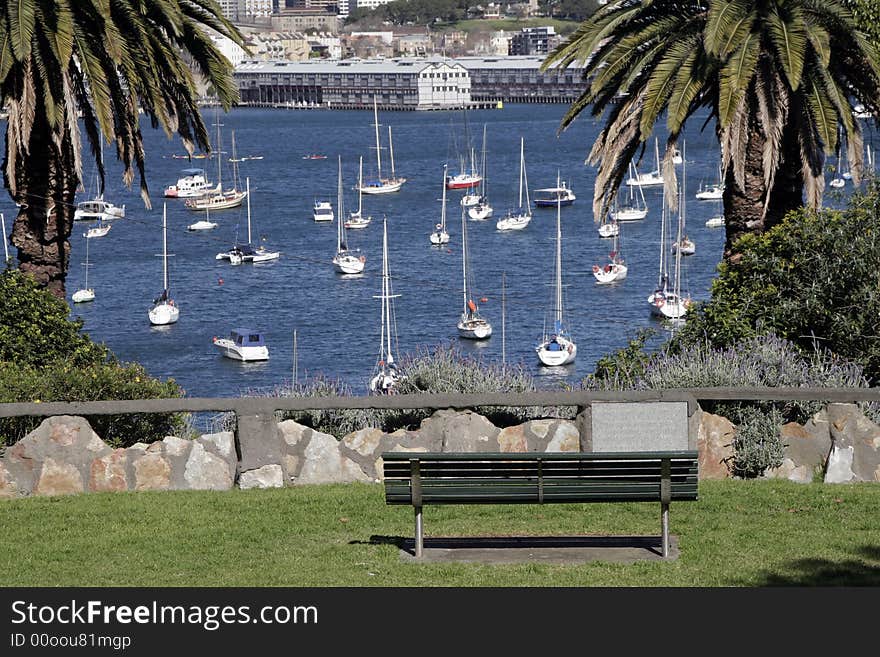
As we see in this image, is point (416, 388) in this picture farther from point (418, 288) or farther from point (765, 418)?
point (418, 288)

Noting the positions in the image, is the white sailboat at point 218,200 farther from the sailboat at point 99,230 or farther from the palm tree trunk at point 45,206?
the palm tree trunk at point 45,206

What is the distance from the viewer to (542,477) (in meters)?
8.67

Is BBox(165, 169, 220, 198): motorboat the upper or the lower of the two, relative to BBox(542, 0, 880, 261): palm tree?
lower

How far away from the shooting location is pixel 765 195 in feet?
58.4

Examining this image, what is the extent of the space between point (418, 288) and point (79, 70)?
5431 cm

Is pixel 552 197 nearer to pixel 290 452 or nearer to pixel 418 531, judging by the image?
pixel 290 452

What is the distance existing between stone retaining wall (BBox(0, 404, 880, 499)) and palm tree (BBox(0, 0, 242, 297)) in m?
6.71

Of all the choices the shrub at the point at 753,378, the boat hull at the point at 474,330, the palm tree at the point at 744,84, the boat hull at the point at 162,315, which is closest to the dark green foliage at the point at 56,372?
the shrub at the point at 753,378

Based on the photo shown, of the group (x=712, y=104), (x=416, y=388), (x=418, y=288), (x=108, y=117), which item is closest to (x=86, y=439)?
(x=416, y=388)

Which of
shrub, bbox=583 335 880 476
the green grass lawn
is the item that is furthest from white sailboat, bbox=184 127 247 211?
the green grass lawn

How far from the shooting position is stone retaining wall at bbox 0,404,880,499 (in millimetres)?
11227

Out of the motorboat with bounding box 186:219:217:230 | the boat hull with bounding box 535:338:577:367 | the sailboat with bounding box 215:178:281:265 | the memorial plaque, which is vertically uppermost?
the memorial plaque

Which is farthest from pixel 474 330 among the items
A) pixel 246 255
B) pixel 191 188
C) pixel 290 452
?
pixel 191 188

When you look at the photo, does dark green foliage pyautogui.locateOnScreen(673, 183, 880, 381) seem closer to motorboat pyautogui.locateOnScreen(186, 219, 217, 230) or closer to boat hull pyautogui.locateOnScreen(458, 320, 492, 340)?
boat hull pyautogui.locateOnScreen(458, 320, 492, 340)
